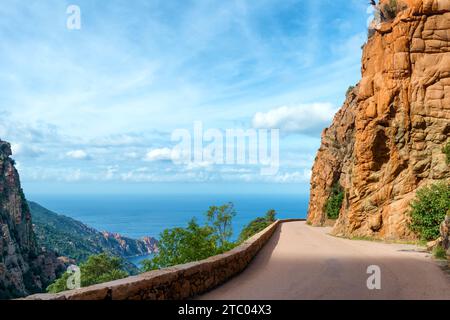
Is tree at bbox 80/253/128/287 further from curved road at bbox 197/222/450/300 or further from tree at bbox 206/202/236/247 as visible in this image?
curved road at bbox 197/222/450/300

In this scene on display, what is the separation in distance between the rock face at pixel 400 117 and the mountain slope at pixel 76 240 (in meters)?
89.4

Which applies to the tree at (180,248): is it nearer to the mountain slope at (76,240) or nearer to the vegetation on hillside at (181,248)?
the vegetation on hillside at (181,248)

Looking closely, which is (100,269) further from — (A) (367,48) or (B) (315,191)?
(A) (367,48)

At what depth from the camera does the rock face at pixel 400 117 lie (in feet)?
83.8

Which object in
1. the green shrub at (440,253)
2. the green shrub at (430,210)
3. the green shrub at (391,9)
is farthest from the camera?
the green shrub at (391,9)

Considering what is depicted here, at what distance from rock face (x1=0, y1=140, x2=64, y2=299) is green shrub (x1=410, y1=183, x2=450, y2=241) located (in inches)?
2683

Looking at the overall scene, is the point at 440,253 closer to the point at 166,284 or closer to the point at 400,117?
the point at 166,284

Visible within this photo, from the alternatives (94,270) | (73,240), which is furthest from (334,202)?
(73,240)

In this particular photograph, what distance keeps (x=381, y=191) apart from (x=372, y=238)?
3.36 metres

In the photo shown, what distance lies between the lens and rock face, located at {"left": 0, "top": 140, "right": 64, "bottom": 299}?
2918 inches

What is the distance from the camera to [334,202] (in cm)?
4853

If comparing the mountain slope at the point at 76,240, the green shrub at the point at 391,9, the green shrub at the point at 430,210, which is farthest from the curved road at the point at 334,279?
the mountain slope at the point at 76,240
